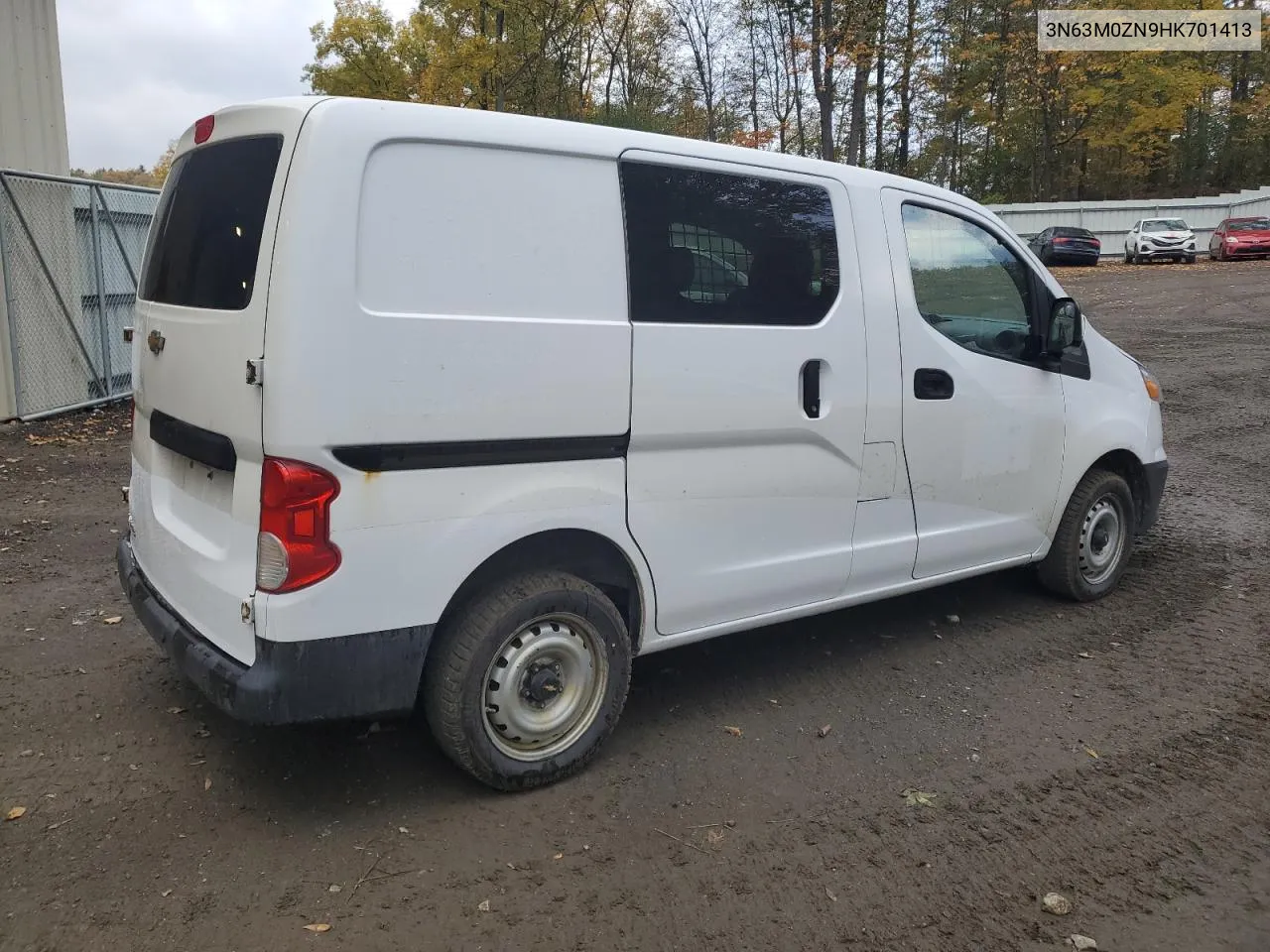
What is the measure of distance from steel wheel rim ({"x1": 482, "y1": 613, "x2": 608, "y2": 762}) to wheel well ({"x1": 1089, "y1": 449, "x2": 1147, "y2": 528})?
10.5 ft

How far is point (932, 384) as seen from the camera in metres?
4.21

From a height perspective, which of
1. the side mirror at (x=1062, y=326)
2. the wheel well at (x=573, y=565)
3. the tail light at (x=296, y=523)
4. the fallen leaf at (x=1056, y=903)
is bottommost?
the fallen leaf at (x=1056, y=903)

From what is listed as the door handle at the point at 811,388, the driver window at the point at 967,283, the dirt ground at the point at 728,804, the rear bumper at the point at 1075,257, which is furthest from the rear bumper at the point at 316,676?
the rear bumper at the point at 1075,257

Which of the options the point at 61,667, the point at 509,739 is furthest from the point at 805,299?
the point at 61,667

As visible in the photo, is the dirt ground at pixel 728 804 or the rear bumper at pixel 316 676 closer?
the dirt ground at pixel 728 804

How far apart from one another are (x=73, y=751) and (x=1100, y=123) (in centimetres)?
4112

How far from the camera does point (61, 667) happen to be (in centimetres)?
423

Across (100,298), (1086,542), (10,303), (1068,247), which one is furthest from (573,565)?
(1068,247)

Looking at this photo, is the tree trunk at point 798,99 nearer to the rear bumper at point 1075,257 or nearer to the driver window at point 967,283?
the rear bumper at point 1075,257

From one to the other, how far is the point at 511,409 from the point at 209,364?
0.92 metres

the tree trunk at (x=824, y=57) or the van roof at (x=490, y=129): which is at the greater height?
the tree trunk at (x=824, y=57)

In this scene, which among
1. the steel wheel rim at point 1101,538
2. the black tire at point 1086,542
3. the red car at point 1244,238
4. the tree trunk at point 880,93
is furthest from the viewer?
the red car at point 1244,238

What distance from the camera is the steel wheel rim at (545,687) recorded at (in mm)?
3207

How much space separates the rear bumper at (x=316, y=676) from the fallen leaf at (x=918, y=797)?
1.68 m
